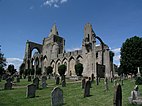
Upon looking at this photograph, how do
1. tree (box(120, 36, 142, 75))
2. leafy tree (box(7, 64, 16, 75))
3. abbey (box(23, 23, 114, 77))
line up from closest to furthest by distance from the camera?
tree (box(120, 36, 142, 75)) → abbey (box(23, 23, 114, 77)) → leafy tree (box(7, 64, 16, 75))

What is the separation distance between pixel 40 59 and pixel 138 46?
4151cm

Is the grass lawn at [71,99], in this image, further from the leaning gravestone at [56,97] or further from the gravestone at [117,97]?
the gravestone at [117,97]

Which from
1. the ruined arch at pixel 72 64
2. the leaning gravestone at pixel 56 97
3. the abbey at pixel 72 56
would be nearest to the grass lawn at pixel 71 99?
the leaning gravestone at pixel 56 97

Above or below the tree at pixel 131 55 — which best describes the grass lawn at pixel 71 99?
below

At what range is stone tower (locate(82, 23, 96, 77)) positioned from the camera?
46.4 meters

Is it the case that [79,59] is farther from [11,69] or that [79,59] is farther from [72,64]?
[11,69]

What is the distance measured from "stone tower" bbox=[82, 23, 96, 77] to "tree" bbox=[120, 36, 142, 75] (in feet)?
26.2

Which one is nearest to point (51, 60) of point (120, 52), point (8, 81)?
point (120, 52)

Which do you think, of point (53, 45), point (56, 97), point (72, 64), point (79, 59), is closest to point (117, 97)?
point (56, 97)

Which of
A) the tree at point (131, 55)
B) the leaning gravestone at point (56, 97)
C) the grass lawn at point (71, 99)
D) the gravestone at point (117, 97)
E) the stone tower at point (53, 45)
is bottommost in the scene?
the grass lawn at point (71, 99)

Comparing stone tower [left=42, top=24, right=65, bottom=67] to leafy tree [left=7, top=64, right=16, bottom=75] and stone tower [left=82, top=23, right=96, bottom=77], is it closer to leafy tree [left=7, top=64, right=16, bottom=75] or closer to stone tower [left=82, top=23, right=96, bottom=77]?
leafy tree [left=7, top=64, right=16, bottom=75]

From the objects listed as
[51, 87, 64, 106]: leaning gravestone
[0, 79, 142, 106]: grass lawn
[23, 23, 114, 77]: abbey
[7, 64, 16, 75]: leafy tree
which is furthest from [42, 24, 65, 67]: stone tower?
[51, 87, 64, 106]: leaning gravestone

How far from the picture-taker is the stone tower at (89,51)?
4644cm

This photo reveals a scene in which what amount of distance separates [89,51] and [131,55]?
12.1 metres
